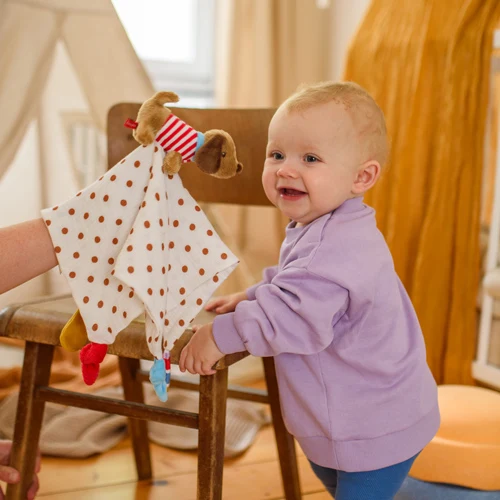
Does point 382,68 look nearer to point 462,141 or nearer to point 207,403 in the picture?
point 462,141

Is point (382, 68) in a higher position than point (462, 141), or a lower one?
higher

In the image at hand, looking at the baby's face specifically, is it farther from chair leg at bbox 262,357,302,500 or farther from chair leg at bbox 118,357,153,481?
chair leg at bbox 118,357,153,481

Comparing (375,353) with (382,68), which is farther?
(382,68)

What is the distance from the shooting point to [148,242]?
0.79 meters

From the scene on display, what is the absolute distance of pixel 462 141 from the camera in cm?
158

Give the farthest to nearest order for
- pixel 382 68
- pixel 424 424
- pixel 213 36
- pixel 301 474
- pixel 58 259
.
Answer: pixel 213 36 → pixel 382 68 → pixel 301 474 → pixel 424 424 → pixel 58 259

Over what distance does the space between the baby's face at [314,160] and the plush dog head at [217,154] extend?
102mm

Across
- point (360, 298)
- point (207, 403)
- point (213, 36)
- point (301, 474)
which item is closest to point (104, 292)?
point (207, 403)


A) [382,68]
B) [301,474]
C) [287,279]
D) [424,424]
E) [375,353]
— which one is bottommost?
[301,474]

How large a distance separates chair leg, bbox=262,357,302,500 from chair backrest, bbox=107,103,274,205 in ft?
1.02

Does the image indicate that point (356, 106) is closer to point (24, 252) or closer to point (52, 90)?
point (24, 252)

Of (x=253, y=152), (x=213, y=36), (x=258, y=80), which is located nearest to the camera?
(x=253, y=152)

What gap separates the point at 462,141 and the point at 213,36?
4.04ft

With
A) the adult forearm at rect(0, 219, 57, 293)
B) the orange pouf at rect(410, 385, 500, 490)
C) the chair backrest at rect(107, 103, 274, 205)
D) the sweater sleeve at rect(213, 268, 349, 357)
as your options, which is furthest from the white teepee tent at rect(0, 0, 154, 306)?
the orange pouf at rect(410, 385, 500, 490)
